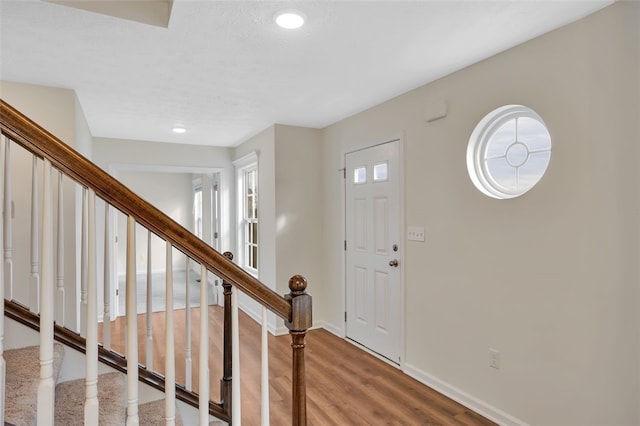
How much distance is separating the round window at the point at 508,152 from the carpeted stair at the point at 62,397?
2.28 m

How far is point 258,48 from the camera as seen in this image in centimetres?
216

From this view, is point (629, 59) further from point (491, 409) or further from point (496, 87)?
point (491, 409)

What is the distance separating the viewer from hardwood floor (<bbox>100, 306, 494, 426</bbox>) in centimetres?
235

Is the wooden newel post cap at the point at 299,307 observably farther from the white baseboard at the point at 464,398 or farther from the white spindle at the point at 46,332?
the white baseboard at the point at 464,398

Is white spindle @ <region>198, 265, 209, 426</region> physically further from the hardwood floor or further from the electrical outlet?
the electrical outlet

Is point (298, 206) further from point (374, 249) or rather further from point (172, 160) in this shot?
point (172, 160)

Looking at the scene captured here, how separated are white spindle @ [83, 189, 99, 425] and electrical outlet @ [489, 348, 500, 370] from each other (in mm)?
2214

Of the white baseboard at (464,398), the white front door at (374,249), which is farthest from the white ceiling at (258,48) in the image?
the white baseboard at (464,398)

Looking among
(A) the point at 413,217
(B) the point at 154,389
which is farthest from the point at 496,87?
(B) the point at 154,389

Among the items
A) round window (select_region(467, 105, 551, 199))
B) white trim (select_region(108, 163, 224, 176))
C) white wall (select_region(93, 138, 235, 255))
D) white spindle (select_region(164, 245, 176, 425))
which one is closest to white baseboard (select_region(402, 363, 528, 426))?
round window (select_region(467, 105, 551, 199))

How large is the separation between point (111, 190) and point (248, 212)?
13.1 feet

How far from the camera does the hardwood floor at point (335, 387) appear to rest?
2.35m

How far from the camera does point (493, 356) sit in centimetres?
232

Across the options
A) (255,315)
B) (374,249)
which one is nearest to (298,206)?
(374,249)
